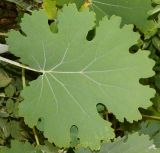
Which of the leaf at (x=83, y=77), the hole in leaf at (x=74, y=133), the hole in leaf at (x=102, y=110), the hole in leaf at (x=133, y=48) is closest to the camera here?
the leaf at (x=83, y=77)

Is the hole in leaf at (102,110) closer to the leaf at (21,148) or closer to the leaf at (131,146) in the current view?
the leaf at (131,146)

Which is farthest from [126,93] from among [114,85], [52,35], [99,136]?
[52,35]

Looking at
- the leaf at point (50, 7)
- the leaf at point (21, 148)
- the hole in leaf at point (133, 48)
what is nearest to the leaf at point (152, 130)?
the hole in leaf at point (133, 48)

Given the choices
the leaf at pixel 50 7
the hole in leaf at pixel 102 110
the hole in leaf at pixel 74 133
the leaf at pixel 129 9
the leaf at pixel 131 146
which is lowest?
the leaf at pixel 131 146

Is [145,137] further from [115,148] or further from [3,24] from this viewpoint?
[3,24]

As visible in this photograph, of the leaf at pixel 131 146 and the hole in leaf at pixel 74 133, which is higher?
the hole in leaf at pixel 74 133

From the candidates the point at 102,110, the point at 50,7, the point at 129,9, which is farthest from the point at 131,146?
the point at 50,7
